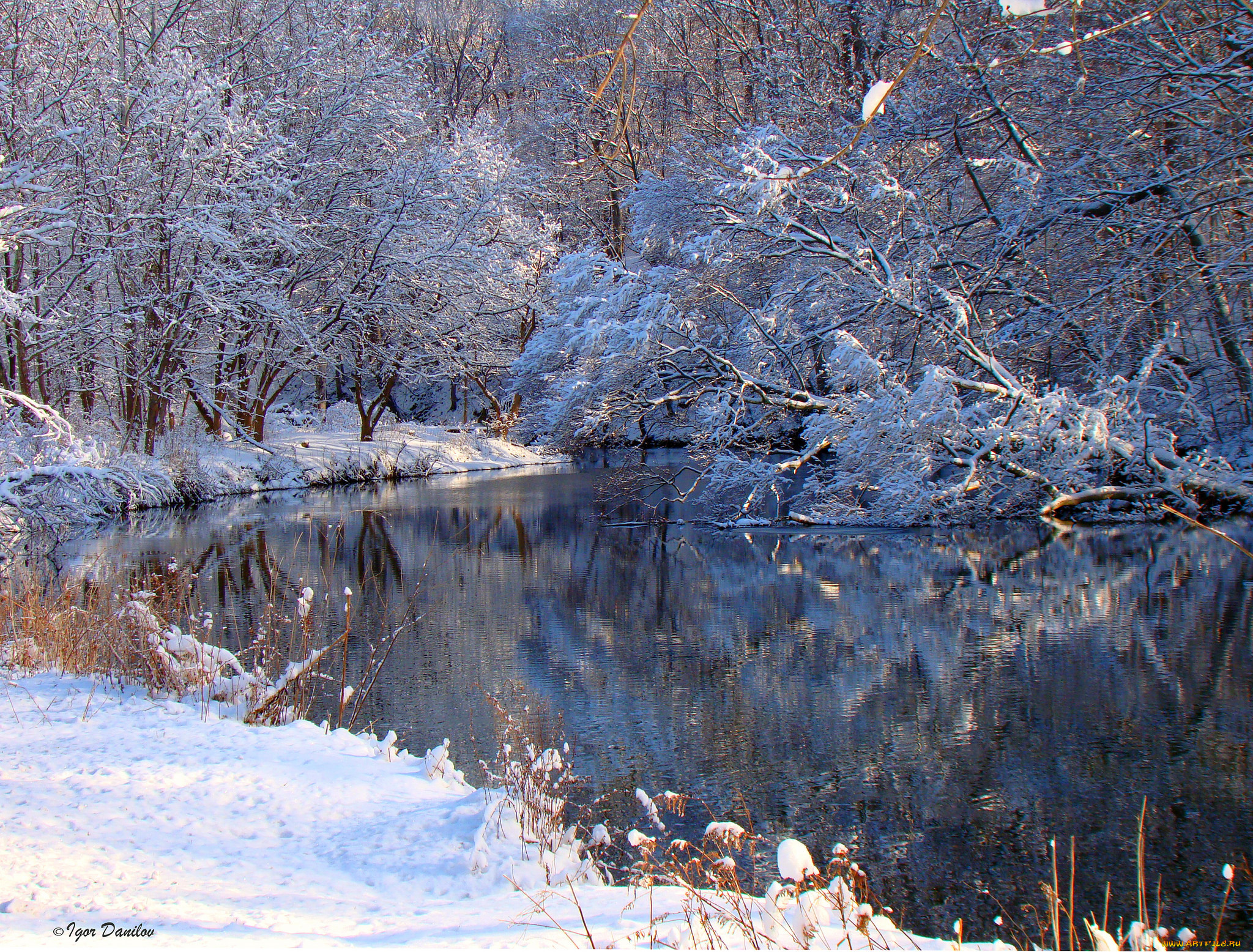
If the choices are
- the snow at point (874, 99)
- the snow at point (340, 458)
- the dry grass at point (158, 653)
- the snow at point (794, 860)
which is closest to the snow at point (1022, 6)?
the snow at point (874, 99)

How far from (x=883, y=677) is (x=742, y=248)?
8.76 meters

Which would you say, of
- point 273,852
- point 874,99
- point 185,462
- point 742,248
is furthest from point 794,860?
point 185,462

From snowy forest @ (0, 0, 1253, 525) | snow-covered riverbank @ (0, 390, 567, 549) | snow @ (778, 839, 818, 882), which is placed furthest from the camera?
snow-covered riverbank @ (0, 390, 567, 549)

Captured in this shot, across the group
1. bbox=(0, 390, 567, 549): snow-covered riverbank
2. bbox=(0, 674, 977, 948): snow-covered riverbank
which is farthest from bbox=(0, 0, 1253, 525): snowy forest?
bbox=(0, 674, 977, 948): snow-covered riverbank

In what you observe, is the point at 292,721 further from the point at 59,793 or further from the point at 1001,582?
the point at 1001,582

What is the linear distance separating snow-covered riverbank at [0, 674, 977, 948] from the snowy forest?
5.93 m

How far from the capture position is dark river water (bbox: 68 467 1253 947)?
157 inches

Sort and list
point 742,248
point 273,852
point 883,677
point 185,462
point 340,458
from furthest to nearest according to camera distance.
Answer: point 340,458 → point 185,462 → point 742,248 → point 883,677 → point 273,852

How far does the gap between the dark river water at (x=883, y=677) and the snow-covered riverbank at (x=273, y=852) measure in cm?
102

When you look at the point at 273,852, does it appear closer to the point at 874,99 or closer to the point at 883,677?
the point at 874,99

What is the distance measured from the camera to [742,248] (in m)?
13.7

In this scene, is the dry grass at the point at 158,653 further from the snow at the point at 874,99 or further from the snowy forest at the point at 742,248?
the snowy forest at the point at 742,248

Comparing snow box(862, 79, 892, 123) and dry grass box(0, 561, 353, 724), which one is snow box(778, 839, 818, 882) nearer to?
snow box(862, 79, 892, 123)

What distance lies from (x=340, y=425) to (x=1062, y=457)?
21.5m
